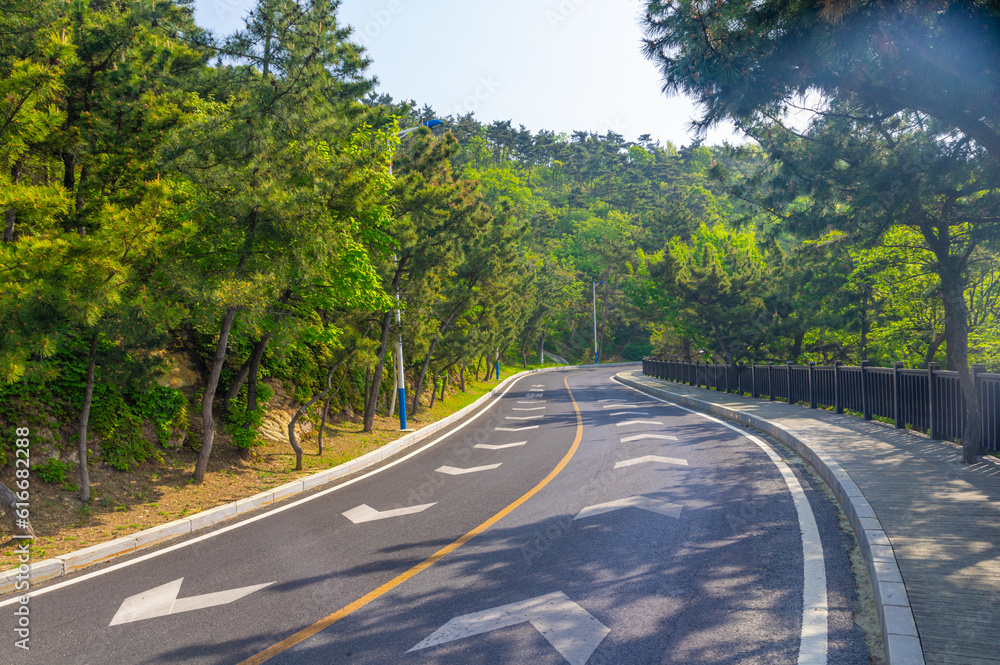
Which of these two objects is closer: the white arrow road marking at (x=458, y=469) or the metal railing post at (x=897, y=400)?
the white arrow road marking at (x=458, y=469)

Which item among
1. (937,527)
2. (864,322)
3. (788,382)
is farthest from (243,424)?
(864,322)

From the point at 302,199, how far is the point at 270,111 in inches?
53.4

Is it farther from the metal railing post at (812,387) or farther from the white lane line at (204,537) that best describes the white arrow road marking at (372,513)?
the metal railing post at (812,387)

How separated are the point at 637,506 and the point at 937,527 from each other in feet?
10.0

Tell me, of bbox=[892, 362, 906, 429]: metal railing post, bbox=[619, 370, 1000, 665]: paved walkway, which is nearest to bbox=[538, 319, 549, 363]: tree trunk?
bbox=[892, 362, 906, 429]: metal railing post

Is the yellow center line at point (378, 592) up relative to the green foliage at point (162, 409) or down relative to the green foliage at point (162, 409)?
down

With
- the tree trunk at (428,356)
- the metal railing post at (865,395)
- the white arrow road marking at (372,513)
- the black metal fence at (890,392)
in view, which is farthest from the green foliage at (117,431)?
the metal railing post at (865,395)

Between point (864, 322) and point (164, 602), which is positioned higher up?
point (864, 322)

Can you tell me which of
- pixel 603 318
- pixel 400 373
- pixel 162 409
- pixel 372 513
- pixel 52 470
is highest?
pixel 603 318

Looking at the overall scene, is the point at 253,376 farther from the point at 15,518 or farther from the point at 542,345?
the point at 542,345

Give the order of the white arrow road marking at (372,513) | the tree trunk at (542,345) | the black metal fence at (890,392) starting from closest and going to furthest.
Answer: the white arrow road marking at (372,513)
the black metal fence at (890,392)
the tree trunk at (542,345)

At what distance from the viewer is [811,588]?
4.89m

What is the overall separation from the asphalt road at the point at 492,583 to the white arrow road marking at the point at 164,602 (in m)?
0.02

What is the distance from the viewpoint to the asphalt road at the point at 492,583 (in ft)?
13.7
